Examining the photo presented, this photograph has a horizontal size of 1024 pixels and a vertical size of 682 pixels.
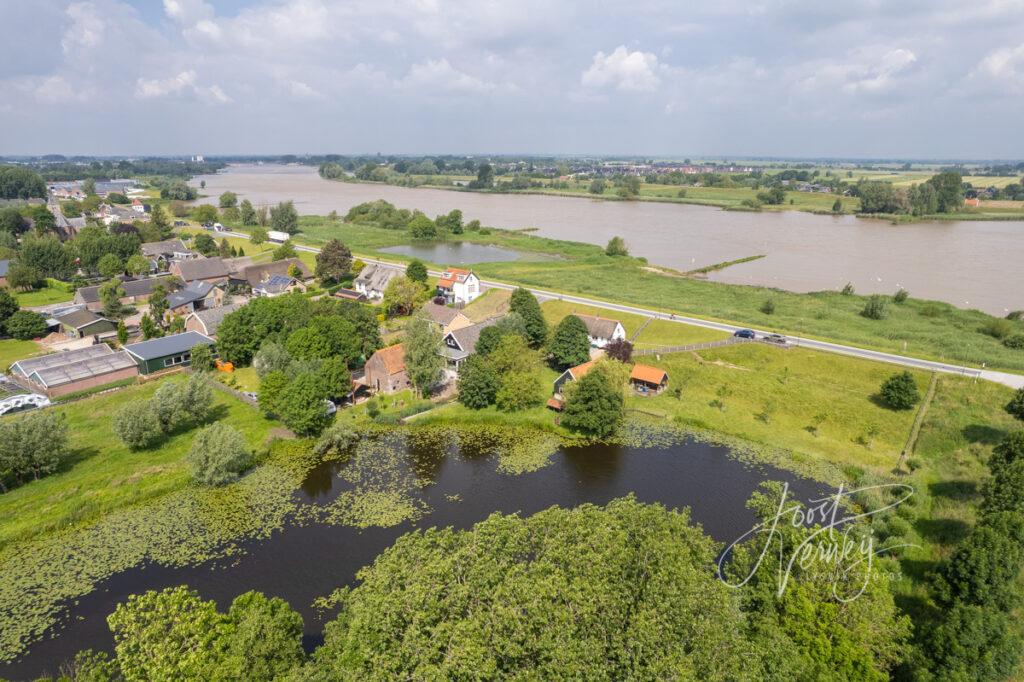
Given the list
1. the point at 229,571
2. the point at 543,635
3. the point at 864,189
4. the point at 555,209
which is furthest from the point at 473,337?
the point at 864,189

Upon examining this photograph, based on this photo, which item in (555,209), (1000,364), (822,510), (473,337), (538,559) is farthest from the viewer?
(555,209)

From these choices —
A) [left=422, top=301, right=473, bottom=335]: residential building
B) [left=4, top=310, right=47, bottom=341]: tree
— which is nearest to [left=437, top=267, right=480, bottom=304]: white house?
[left=422, top=301, right=473, bottom=335]: residential building

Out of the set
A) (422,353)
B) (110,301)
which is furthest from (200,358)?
(110,301)

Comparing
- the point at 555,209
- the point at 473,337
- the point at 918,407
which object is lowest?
the point at 918,407

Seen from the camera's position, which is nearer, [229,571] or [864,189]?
[229,571]

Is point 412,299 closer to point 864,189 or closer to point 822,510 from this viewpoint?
point 822,510

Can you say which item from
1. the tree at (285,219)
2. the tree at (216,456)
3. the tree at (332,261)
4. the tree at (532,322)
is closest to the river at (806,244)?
the tree at (285,219)
